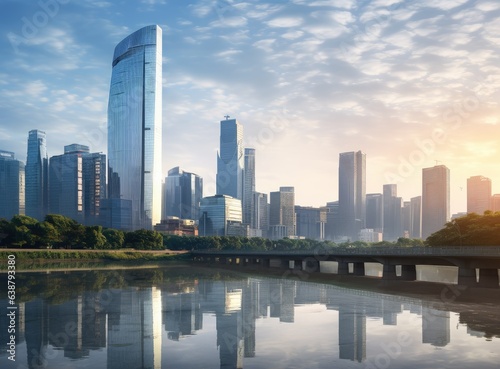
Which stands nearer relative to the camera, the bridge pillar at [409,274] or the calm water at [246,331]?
the calm water at [246,331]

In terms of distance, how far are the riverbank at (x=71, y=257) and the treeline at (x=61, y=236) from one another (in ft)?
20.9

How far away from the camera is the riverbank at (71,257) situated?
132 m

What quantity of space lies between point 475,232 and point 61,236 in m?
119

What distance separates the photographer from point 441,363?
34.8 m

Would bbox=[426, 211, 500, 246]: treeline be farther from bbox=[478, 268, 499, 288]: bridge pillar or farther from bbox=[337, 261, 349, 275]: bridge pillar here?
bbox=[337, 261, 349, 275]: bridge pillar

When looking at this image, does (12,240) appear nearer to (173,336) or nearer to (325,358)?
(173,336)

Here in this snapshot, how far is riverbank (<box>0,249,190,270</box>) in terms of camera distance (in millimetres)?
131750

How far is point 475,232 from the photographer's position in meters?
104

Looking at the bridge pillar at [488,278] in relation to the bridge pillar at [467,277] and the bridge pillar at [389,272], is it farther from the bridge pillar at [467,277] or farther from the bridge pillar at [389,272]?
the bridge pillar at [389,272]

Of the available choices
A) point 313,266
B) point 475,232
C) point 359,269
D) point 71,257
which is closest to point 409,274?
point 475,232

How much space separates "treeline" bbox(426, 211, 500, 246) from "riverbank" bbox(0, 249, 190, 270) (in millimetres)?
94761

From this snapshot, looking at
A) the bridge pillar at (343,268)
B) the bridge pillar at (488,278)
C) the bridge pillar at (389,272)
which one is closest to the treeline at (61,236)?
the bridge pillar at (343,268)

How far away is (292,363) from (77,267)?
11572 cm

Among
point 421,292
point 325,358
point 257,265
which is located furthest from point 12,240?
point 325,358
